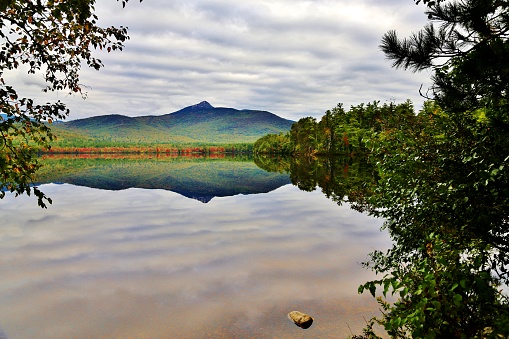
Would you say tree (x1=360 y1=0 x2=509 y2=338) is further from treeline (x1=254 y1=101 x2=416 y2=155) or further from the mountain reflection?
treeline (x1=254 y1=101 x2=416 y2=155)

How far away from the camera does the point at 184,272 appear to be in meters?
16.0

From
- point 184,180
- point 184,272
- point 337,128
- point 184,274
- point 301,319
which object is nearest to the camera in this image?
point 301,319

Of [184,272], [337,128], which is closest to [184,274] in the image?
[184,272]

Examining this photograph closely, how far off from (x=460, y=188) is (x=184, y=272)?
479 inches

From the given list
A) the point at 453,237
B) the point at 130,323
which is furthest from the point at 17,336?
the point at 453,237

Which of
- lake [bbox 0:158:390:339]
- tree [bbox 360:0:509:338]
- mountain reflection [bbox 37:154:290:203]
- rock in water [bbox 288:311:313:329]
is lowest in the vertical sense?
mountain reflection [bbox 37:154:290:203]

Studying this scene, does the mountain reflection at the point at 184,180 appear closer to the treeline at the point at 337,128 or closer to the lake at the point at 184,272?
the lake at the point at 184,272

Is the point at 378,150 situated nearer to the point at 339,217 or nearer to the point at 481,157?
the point at 481,157

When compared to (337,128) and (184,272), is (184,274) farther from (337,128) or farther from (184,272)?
(337,128)

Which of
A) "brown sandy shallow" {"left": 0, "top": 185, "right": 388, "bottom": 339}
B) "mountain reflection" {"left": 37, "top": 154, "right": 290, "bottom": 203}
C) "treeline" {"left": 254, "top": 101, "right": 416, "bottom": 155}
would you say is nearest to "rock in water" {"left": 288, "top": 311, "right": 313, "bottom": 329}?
"brown sandy shallow" {"left": 0, "top": 185, "right": 388, "bottom": 339}

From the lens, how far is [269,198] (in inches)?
1553

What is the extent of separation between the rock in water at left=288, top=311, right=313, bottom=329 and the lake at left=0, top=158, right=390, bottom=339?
0.22 meters

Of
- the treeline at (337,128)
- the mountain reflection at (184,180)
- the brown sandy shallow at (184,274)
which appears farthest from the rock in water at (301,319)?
the treeline at (337,128)

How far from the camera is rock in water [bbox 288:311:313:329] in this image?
10.7 m
